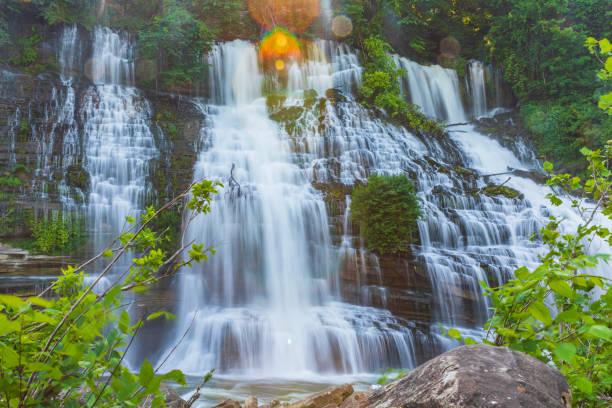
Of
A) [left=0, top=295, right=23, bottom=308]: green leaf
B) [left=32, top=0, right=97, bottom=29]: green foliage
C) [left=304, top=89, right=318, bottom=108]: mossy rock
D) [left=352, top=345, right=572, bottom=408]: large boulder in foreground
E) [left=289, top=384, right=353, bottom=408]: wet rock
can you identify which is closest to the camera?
[left=0, top=295, right=23, bottom=308]: green leaf

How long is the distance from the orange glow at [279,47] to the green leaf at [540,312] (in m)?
17.2

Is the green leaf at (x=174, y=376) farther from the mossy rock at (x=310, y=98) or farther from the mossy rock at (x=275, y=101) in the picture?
the mossy rock at (x=275, y=101)

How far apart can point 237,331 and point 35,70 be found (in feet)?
39.4

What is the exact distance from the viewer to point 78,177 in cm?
997

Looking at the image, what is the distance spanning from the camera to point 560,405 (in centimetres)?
136

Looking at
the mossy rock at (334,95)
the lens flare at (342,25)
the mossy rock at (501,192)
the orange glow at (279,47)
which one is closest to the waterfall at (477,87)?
the lens flare at (342,25)

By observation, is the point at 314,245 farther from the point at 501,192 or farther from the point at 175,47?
the point at 175,47

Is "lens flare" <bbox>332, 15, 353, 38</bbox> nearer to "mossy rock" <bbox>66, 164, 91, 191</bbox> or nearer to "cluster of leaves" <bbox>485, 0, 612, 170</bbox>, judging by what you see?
"cluster of leaves" <bbox>485, 0, 612, 170</bbox>

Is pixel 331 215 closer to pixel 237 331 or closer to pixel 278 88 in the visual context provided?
pixel 237 331

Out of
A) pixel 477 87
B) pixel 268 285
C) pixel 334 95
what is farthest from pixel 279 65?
pixel 477 87

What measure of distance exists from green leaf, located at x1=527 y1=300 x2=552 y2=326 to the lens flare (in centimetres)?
1975

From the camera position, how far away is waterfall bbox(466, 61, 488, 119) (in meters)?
20.5

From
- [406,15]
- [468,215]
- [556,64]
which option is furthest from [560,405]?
[406,15]

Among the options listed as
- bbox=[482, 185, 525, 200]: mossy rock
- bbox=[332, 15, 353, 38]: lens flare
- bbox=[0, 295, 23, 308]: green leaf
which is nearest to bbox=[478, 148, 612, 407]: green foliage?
bbox=[0, 295, 23, 308]: green leaf
